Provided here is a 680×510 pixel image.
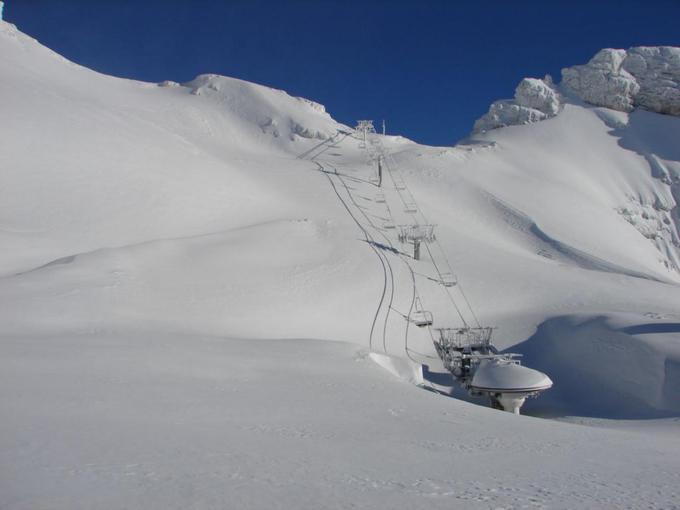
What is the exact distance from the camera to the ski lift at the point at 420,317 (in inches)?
675

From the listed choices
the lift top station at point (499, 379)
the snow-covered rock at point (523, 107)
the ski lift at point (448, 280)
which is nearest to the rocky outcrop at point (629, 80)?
the snow-covered rock at point (523, 107)

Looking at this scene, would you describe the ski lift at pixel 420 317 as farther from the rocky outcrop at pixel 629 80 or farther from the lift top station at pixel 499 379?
the rocky outcrop at pixel 629 80

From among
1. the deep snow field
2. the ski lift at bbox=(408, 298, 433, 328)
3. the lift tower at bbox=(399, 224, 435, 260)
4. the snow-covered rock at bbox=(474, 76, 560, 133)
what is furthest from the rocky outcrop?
the ski lift at bbox=(408, 298, 433, 328)

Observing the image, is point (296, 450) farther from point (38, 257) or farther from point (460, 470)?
point (38, 257)

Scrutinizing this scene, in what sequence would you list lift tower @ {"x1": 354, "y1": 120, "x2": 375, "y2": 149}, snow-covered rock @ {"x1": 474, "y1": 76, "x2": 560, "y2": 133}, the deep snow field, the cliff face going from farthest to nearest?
the cliff face < snow-covered rock @ {"x1": 474, "y1": 76, "x2": 560, "y2": 133} < lift tower @ {"x1": 354, "y1": 120, "x2": 375, "y2": 149} < the deep snow field

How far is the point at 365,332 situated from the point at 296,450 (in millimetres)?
11017

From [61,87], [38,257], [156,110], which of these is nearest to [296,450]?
[38,257]

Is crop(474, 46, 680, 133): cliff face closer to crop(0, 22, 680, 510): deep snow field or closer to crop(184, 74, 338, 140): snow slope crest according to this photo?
crop(0, 22, 680, 510): deep snow field

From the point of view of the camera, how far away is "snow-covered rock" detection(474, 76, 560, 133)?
48781mm

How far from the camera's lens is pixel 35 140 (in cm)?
2022

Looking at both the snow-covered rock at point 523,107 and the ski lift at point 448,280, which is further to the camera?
the snow-covered rock at point 523,107

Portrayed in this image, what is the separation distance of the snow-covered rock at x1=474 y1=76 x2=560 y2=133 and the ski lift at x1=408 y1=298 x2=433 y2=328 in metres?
35.7

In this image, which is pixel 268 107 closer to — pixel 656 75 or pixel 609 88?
pixel 609 88

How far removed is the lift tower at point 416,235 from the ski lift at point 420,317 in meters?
3.41
